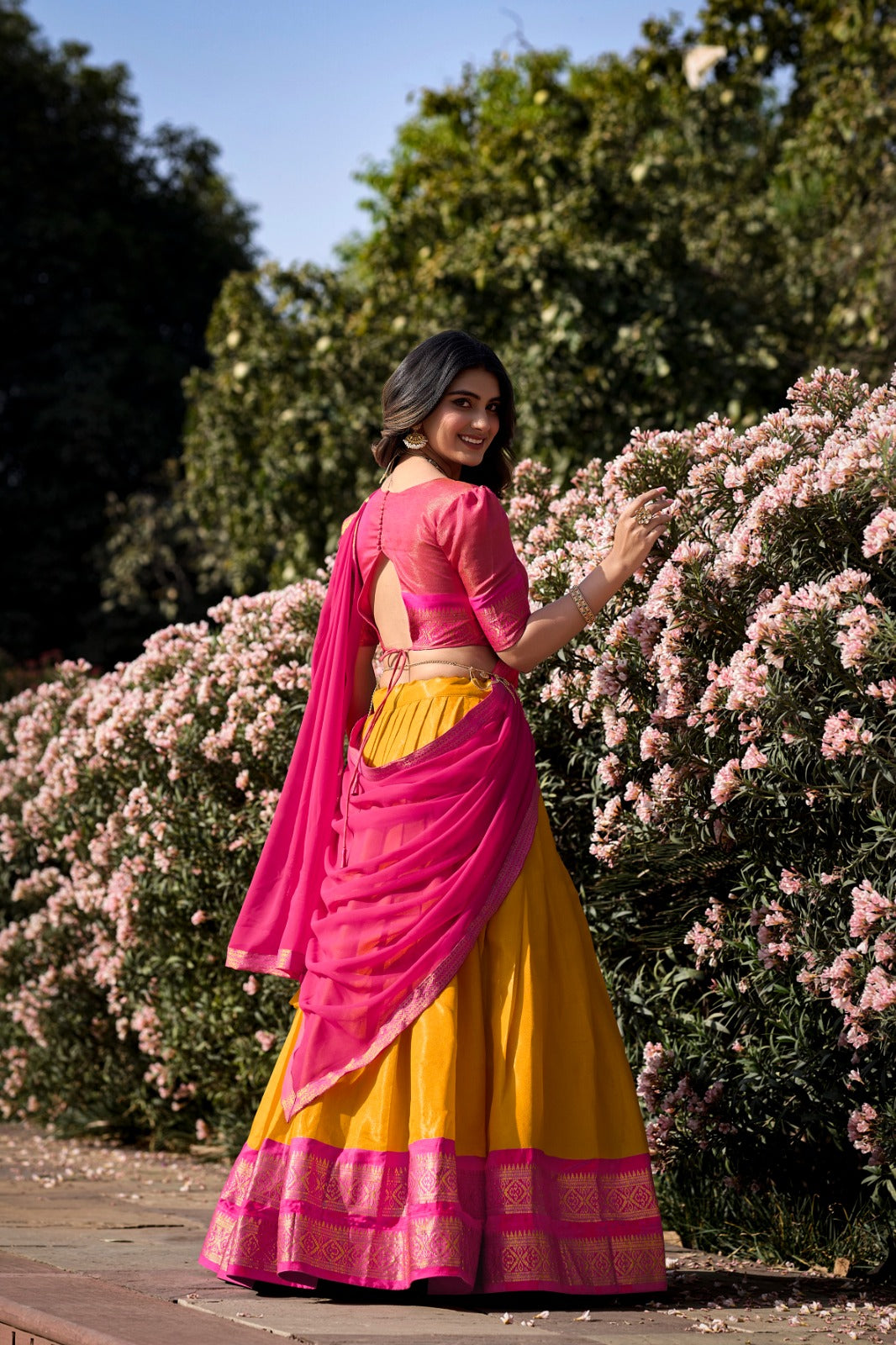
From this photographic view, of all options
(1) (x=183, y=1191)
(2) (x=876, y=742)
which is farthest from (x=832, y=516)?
(1) (x=183, y=1191)

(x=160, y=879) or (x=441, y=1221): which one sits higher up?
(x=160, y=879)

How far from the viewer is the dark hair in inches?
131

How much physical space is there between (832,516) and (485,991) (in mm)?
1214

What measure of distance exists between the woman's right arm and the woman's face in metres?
0.37

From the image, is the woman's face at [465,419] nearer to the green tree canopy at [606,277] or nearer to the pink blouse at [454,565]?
the pink blouse at [454,565]

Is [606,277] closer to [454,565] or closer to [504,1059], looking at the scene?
[454,565]

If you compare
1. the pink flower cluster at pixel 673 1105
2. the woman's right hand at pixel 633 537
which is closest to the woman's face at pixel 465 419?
the woman's right hand at pixel 633 537

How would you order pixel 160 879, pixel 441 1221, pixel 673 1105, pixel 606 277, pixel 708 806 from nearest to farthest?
pixel 441 1221 < pixel 708 806 < pixel 673 1105 < pixel 160 879 < pixel 606 277

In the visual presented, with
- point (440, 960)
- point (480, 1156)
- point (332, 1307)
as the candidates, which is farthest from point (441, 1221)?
point (440, 960)

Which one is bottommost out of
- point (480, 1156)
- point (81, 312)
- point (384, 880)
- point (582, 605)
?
point (480, 1156)

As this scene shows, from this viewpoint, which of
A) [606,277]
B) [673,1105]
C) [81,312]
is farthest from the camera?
[81,312]

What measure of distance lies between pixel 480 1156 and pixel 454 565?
3.93 feet

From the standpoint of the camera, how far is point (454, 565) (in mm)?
3215

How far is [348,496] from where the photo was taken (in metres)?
12.5
